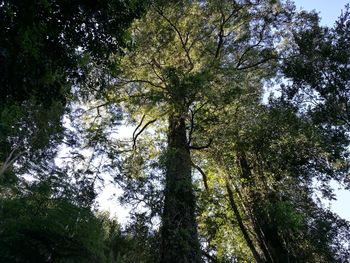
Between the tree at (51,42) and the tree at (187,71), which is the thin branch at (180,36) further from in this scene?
the tree at (51,42)

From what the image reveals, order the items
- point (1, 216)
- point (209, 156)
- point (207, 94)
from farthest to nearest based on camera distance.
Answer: point (209, 156) → point (1, 216) → point (207, 94)

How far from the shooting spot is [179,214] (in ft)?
22.7

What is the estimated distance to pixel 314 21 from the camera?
32.4 feet

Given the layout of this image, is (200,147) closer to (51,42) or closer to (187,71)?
(187,71)

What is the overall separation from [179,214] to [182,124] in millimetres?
2767

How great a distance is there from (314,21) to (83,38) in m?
7.58

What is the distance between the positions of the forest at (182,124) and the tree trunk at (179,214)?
1.0 inches

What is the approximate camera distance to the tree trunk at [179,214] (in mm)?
6363

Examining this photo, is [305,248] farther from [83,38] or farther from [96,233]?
[83,38]

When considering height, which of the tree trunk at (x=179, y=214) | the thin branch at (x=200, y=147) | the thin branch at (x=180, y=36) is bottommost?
the tree trunk at (x=179, y=214)

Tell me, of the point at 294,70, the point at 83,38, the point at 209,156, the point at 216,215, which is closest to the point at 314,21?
the point at 294,70

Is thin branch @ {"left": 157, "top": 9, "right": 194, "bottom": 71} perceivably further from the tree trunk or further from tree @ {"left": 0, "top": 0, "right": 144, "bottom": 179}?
tree @ {"left": 0, "top": 0, "right": 144, "bottom": 179}

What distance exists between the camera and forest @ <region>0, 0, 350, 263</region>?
4.32 m

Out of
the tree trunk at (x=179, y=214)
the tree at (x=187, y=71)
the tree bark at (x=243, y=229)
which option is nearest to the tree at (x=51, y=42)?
the tree at (x=187, y=71)
